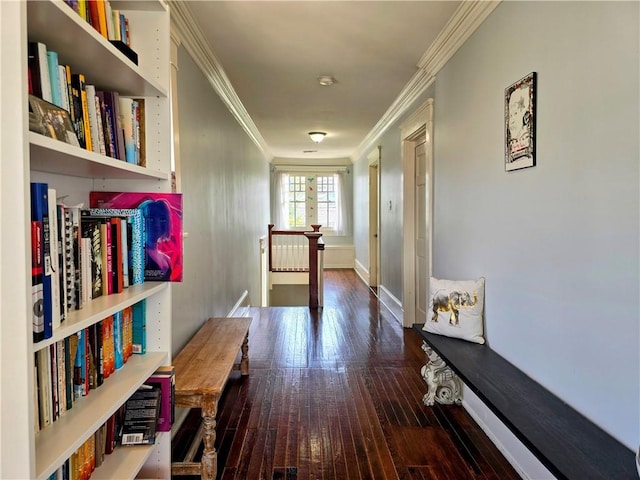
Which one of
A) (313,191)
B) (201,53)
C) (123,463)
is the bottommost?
(123,463)

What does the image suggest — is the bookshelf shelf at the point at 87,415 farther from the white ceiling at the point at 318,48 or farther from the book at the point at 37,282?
the white ceiling at the point at 318,48

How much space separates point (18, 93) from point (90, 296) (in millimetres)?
618

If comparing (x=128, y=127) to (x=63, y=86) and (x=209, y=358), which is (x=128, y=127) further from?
(x=209, y=358)

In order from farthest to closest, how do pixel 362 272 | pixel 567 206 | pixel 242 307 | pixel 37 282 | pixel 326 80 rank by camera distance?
pixel 362 272, pixel 242 307, pixel 326 80, pixel 567 206, pixel 37 282

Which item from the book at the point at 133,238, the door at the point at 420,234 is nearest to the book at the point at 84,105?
the book at the point at 133,238

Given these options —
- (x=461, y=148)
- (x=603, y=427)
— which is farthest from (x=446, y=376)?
(x=461, y=148)

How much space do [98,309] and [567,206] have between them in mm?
1661

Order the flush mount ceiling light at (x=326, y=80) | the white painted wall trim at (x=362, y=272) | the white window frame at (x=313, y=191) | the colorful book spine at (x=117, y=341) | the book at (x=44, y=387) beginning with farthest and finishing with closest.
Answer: the white window frame at (x=313, y=191) → the white painted wall trim at (x=362, y=272) → the flush mount ceiling light at (x=326, y=80) → the colorful book spine at (x=117, y=341) → the book at (x=44, y=387)

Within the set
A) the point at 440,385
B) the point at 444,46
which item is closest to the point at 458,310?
the point at 440,385

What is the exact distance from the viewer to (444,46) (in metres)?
2.66

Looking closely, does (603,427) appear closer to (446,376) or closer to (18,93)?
(446,376)

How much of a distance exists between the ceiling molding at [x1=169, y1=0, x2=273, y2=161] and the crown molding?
1.58 metres

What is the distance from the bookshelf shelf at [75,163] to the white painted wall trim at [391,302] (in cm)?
362

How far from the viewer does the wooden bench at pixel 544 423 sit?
45.8 inches
